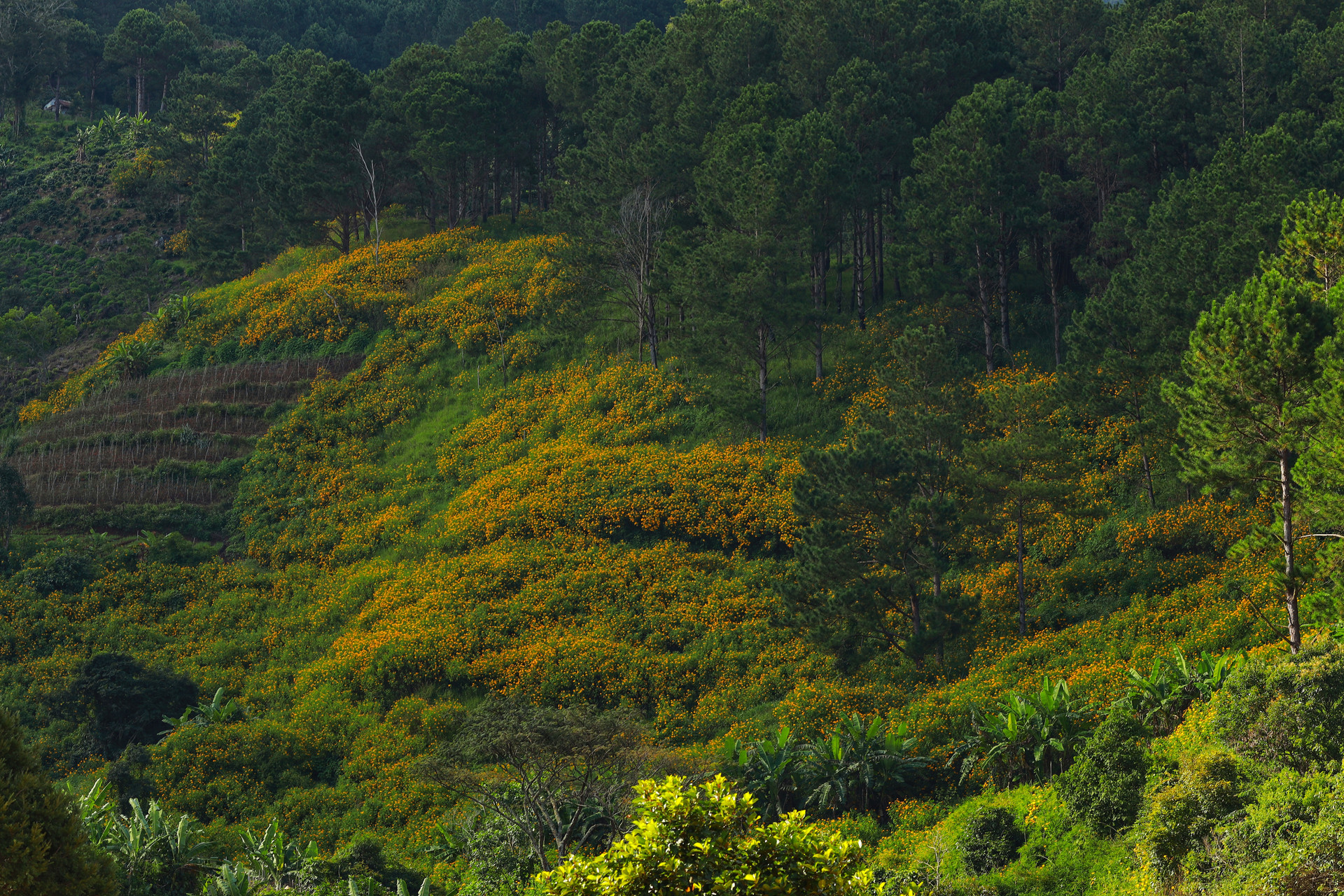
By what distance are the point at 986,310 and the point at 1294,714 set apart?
93.2 ft

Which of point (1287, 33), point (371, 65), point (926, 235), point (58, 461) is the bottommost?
point (58, 461)

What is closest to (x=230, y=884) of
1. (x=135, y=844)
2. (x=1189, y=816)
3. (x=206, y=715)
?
(x=135, y=844)

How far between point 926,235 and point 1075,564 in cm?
1667

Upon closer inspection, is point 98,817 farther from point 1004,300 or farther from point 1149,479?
point 1004,300

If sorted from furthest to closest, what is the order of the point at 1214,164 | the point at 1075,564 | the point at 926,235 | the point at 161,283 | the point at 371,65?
the point at 371,65 → the point at 161,283 → the point at 926,235 → the point at 1214,164 → the point at 1075,564

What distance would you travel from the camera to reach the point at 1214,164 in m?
39.8

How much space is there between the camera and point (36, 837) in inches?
A: 626

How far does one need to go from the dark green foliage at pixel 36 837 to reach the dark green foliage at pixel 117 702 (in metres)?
21.0

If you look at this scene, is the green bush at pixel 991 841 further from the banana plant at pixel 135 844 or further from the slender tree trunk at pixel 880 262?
the slender tree trunk at pixel 880 262

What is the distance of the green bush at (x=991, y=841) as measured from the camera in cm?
2445

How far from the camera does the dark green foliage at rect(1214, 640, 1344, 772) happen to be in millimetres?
19406

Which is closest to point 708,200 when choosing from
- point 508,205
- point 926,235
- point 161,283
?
point 926,235

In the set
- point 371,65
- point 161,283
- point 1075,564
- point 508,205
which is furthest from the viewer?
point 371,65

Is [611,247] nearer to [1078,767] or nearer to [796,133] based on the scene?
[796,133]
